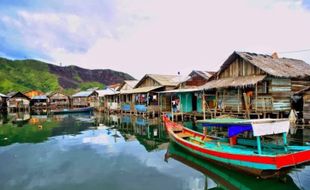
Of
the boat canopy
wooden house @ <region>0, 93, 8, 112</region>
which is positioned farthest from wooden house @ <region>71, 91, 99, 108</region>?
the boat canopy

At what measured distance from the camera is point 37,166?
1127 centimetres

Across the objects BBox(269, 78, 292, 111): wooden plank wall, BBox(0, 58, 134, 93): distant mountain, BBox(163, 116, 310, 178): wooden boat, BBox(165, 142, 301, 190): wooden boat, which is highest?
BBox(0, 58, 134, 93): distant mountain

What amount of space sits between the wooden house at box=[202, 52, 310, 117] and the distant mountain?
74398 mm

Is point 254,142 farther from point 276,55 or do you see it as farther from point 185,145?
point 276,55

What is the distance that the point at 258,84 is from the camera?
743 inches

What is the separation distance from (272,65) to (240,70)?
2.50 m

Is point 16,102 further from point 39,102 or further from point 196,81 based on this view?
point 196,81

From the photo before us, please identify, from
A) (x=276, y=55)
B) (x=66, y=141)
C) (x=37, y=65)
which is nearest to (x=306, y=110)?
(x=276, y=55)

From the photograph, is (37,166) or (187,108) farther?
(187,108)

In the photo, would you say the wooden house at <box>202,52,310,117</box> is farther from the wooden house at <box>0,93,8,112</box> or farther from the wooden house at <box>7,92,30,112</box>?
the wooden house at <box>0,93,8,112</box>

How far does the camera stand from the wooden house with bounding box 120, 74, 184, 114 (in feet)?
99.8

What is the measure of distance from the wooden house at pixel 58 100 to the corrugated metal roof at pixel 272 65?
48085mm

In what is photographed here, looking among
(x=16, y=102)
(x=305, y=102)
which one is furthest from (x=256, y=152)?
(x=16, y=102)

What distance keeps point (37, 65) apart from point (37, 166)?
366 feet
